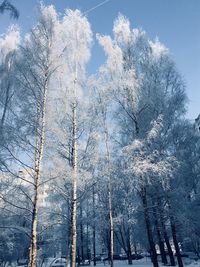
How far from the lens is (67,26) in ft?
37.1

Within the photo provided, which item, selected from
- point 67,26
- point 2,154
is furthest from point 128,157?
point 67,26

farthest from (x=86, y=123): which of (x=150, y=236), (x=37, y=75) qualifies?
(x=150, y=236)

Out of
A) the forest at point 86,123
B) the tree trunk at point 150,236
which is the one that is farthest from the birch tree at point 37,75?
the tree trunk at point 150,236

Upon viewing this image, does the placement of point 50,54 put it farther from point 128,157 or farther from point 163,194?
point 163,194

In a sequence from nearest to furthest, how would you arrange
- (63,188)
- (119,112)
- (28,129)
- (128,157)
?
(28,129)
(63,188)
(128,157)
(119,112)

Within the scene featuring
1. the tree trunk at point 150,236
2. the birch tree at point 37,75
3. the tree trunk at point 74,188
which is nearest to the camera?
the birch tree at point 37,75

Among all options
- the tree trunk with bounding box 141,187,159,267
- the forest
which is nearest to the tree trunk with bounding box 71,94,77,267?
the forest

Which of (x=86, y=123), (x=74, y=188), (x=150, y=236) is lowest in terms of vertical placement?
(x=150, y=236)

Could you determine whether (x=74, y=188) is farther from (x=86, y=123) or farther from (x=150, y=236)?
(x=150, y=236)

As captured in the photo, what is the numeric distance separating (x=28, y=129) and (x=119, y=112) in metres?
6.18

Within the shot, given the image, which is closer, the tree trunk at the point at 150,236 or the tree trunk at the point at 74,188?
the tree trunk at the point at 74,188

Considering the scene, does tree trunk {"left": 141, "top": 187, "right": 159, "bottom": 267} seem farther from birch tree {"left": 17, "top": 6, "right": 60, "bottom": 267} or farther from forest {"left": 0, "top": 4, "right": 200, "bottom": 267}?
birch tree {"left": 17, "top": 6, "right": 60, "bottom": 267}

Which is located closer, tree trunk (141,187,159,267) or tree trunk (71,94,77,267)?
tree trunk (71,94,77,267)

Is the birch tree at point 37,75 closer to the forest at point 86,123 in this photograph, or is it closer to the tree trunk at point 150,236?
the forest at point 86,123
